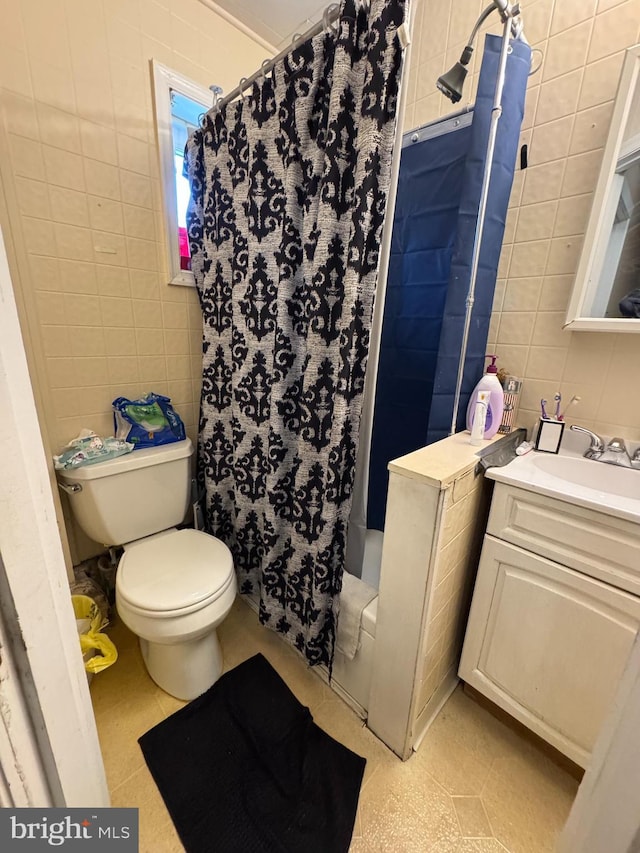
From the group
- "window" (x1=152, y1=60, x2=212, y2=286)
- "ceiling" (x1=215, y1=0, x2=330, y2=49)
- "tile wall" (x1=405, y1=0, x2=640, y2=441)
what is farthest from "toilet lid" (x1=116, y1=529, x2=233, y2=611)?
"ceiling" (x1=215, y1=0, x2=330, y2=49)

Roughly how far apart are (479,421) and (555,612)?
1.82 feet

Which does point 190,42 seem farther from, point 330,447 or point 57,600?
point 57,600

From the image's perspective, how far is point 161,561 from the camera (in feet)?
4.02

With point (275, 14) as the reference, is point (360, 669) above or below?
below

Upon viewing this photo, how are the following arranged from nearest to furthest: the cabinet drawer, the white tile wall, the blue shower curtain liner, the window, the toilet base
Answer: the cabinet drawer → the blue shower curtain liner → the white tile wall → the toilet base → the window

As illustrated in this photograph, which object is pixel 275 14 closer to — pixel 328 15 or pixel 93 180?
pixel 328 15

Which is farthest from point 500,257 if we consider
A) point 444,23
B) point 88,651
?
point 88,651

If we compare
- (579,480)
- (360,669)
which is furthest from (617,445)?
(360,669)

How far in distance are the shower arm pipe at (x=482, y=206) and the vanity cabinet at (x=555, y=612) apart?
14.5 inches

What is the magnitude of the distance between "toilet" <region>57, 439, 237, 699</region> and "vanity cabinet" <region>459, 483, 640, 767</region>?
856 millimetres

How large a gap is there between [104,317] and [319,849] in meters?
1.75

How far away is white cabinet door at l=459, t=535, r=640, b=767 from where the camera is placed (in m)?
0.87

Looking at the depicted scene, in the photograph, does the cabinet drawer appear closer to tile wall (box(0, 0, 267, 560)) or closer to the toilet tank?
the toilet tank

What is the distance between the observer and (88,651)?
1196 mm
